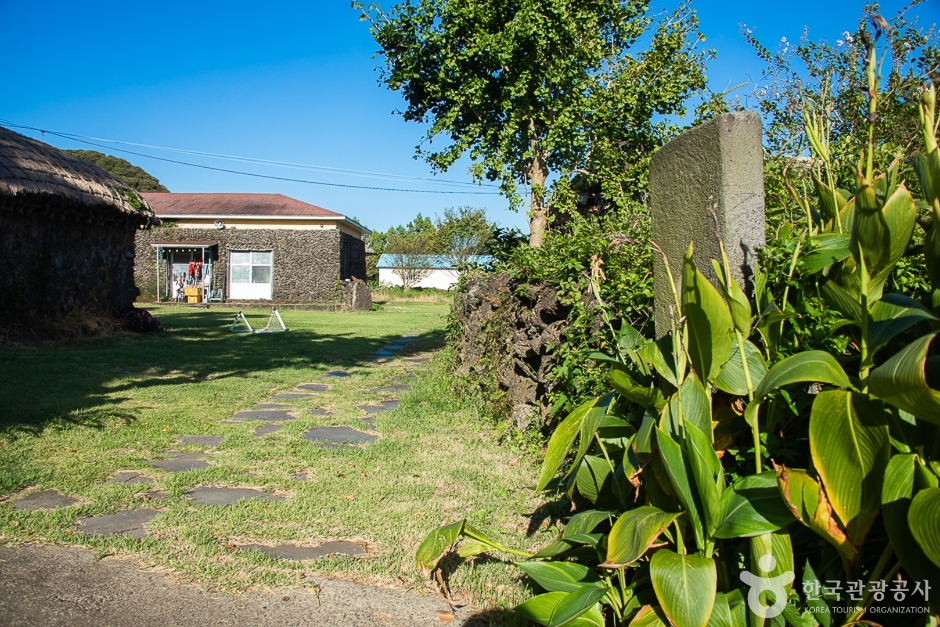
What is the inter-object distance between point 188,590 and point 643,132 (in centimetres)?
837

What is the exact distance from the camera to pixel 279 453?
16.0 ft

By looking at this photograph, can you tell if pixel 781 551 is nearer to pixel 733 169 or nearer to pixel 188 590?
pixel 733 169

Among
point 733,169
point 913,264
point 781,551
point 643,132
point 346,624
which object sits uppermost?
point 643,132

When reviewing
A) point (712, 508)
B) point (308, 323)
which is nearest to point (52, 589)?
point (712, 508)

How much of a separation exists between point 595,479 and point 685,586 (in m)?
0.78

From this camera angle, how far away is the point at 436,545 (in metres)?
2.56

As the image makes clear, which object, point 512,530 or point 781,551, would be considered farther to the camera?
point 512,530

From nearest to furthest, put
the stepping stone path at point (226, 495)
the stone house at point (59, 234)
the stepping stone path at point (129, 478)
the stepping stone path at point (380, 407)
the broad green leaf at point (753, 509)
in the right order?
the broad green leaf at point (753, 509), the stepping stone path at point (226, 495), the stepping stone path at point (129, 478), the stepping stone path at point (380, 407), the stone house at point (59, 234)

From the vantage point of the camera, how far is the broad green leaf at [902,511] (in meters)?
1.61

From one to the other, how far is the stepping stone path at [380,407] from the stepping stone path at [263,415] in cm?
78

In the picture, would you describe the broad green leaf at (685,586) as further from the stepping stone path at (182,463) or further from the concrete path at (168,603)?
the stepping stone path at (182,463)

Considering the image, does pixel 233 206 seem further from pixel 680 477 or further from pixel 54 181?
pixel 680 477

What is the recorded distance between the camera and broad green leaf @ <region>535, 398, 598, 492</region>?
2539 millimetres

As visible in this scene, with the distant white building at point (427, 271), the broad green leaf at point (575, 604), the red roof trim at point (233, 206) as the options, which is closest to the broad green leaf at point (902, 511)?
the broad green leaf at point (575, 604)
